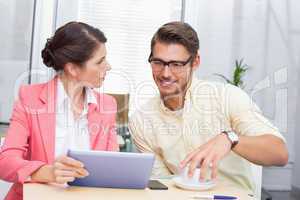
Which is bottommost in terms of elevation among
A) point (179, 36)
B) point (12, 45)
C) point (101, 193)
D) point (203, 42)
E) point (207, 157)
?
point (101, 193)

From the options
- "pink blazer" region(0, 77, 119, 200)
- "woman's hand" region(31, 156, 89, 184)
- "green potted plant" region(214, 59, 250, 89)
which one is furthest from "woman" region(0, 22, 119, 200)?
"green potted plant" region(214, 59, 250, 89)

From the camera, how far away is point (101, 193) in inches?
48.2

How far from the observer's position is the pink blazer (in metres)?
1.41

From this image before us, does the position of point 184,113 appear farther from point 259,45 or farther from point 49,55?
point 259,45

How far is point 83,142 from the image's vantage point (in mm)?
1701

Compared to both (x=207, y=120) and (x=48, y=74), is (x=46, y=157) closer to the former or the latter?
(x=207, y=120)

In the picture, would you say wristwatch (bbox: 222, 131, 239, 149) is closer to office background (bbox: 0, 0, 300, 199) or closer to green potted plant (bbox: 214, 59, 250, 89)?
office background (bbox: 0, 0, 300, 199)

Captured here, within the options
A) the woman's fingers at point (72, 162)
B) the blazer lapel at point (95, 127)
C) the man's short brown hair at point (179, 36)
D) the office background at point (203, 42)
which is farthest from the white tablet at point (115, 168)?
the office background at point (203, 42)

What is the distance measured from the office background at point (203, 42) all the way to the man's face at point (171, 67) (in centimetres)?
143

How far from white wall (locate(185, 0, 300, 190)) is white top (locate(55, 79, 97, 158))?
191 cm

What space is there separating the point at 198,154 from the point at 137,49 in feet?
7.32

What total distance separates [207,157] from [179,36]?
653mm

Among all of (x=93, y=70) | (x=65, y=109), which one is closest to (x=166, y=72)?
(x=93, y=70)

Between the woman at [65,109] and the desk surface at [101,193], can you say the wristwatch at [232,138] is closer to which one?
the desk surface at [101,193]
